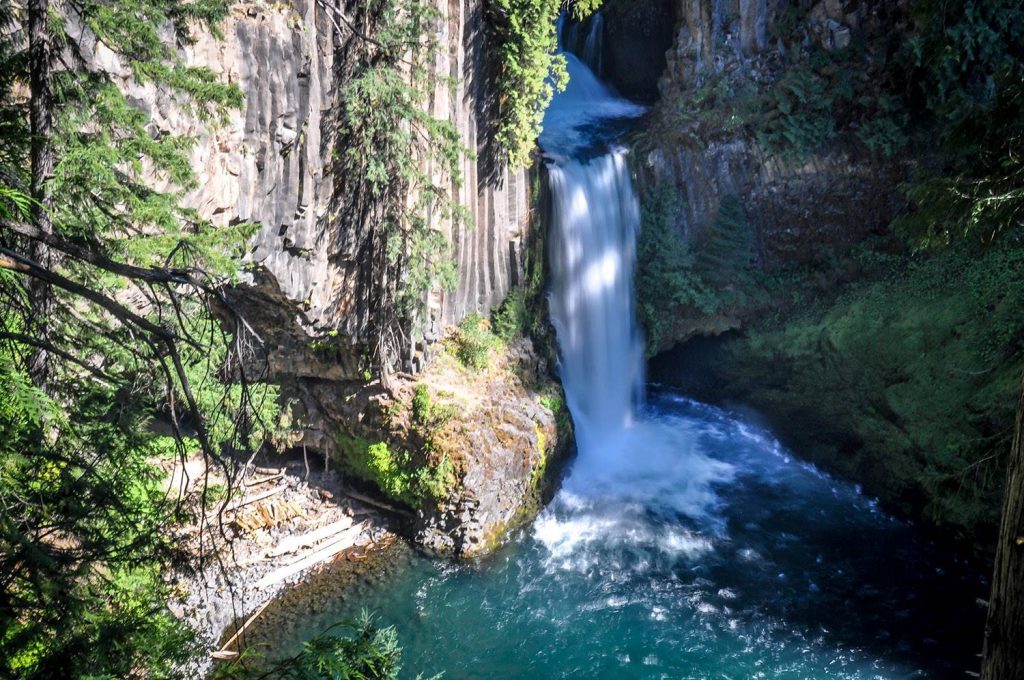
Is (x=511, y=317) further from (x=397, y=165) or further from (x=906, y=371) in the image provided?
(x=906, y=371)

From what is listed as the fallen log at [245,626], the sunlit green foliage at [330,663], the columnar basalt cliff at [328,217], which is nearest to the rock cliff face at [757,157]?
the columnar basalt cliff at [328,217]

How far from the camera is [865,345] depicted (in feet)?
42.4

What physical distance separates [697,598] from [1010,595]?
25.6ft

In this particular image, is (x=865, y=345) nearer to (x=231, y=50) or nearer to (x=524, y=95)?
(x=524, y=95)

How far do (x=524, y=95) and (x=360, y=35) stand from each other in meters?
3.80

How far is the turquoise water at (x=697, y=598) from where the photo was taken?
9062 millimetres

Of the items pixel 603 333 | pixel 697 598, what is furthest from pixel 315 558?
pixel 603 333

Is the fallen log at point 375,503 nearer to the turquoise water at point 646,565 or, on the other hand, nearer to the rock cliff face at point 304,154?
the turquoise water at point 646,565

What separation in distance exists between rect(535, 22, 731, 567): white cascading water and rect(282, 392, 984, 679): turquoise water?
0.23m

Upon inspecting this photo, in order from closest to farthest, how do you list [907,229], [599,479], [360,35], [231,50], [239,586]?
1. [907,229]
2. [231,50]
3. [360,35]
4. [239,586]
5. [599,479]

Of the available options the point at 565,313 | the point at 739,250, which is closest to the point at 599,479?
the point at 565,313

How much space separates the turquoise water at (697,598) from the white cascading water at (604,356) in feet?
0.77

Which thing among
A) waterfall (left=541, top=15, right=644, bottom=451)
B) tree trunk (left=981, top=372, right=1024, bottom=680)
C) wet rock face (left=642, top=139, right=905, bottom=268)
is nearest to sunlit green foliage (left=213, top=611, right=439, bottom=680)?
tree trunk (left=981, top=372, right=1024, bottom=680)

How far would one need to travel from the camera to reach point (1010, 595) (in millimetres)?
2988
